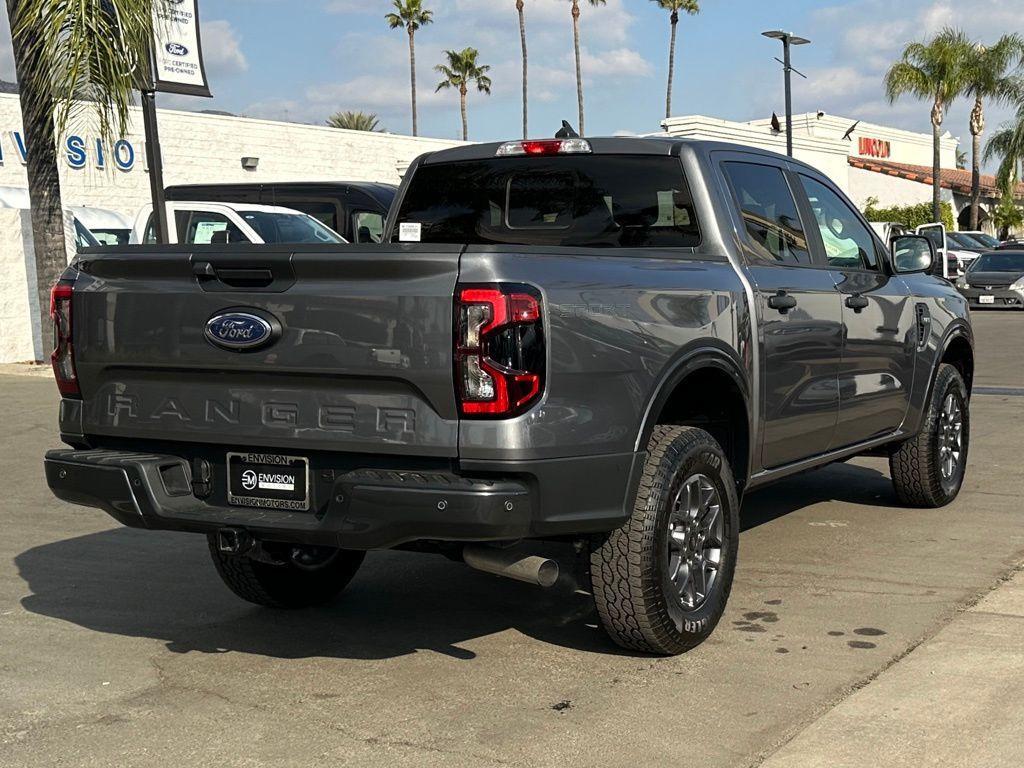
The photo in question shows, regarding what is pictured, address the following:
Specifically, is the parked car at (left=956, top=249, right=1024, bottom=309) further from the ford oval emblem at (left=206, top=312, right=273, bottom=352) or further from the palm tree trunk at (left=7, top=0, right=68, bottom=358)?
the ford oval emblem at (left=206, top=312, right=273, bottom=352)

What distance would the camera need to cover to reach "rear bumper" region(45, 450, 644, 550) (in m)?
4.25

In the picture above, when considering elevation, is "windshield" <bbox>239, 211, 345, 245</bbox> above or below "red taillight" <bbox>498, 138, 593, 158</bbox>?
below

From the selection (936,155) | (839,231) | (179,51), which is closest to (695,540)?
(839,231)

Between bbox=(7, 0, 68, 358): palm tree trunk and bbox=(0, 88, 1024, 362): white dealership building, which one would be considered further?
bbox=(0, 88, 1024, 362): white dealership building

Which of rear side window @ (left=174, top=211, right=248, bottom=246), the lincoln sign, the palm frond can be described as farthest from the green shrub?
the palm frond

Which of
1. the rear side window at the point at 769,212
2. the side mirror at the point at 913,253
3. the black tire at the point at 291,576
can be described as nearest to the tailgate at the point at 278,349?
the black tire at the point at 291,576

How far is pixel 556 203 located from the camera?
6.07 m

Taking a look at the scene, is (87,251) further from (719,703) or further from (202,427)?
(719,703)

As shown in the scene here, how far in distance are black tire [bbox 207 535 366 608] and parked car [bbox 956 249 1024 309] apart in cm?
2406

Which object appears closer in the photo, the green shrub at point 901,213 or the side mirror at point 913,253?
the side mirror at point 913,253

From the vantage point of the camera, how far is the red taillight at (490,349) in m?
4.24

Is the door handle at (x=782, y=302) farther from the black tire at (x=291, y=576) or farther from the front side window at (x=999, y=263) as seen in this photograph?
the front side window at (x=999, y=263)

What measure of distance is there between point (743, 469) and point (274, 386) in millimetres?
2055

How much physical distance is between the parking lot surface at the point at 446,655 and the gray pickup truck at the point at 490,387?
0.30 m
